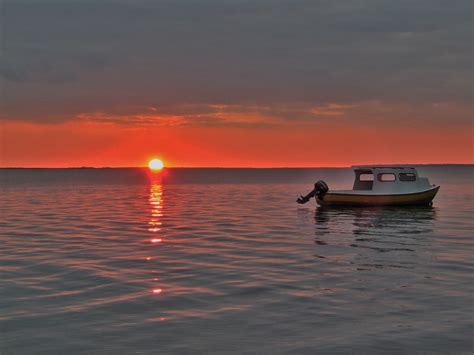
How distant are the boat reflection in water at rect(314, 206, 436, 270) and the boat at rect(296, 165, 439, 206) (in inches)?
25.5

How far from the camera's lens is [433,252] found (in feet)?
70.1

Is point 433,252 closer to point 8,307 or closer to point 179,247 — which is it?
point 179,247

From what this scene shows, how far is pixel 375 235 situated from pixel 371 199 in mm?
13683

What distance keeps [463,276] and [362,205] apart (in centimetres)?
2483

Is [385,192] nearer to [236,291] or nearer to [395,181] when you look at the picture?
[395,181]

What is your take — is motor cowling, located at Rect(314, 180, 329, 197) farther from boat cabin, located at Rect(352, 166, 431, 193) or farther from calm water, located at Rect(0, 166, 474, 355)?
calm water, located at Rect(0, 166, 474, 355)

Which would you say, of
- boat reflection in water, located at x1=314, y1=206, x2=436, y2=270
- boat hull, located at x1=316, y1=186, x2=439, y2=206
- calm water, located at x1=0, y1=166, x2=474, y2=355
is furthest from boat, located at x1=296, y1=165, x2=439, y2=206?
calm water, located at x1=0, y1=166, x2=474, y2=355

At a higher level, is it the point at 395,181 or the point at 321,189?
the point at 395,181

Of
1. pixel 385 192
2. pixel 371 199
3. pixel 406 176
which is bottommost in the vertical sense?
pixel 371 199

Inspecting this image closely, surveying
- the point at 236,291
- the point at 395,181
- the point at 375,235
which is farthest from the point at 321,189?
the point at 236,291

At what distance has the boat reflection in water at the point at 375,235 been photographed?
20016mm

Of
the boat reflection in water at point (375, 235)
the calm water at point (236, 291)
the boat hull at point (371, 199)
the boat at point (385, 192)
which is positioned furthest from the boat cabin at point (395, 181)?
the calm water at point (236, 291)

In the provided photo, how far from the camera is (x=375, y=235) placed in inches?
1077

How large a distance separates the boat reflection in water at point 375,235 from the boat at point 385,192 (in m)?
0.65
